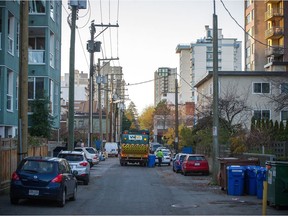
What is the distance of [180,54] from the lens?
143125 mm

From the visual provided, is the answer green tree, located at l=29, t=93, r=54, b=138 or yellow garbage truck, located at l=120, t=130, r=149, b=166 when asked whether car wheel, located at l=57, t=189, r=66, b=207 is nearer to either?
green tree, located at l=29, t=93, r=54, b=138

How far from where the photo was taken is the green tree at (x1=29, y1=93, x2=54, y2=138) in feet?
111

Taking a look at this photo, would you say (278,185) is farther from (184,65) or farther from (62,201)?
(184,65)

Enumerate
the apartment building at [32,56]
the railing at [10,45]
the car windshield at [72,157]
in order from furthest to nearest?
the railing at [10,45] → the apartment building at [32,56] → the car windshield at [72,157]

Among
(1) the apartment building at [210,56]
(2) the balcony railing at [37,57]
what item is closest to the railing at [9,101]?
(2) the balcony railing at [37,57]

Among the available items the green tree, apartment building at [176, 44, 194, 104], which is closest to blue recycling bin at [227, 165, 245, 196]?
the green tree

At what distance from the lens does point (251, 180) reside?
21.8 metres

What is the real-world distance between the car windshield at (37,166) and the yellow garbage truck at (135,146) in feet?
104

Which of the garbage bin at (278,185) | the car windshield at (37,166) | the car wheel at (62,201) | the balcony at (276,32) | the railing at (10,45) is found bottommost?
the car wheel at (62,201)

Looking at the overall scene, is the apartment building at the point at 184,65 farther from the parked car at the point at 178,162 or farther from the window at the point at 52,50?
the window at the point at 52,50

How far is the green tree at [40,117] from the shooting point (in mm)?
33844

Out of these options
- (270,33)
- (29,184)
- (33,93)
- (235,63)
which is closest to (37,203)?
(29,184)

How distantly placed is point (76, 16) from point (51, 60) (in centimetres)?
774

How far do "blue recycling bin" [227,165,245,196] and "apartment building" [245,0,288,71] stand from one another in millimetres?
43575
